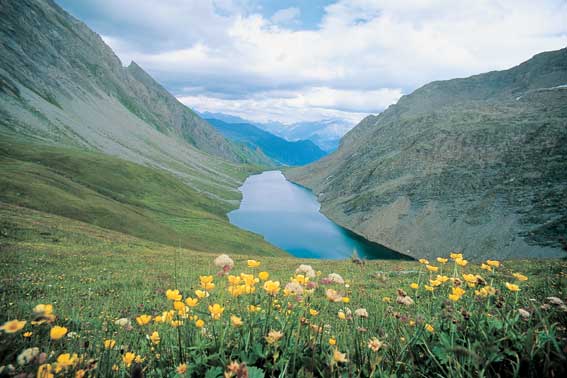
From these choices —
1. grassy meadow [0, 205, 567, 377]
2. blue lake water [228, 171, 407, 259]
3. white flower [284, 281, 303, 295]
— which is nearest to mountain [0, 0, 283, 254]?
blue lake water [228, 171, 407, 259]

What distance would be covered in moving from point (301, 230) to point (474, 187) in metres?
60.8

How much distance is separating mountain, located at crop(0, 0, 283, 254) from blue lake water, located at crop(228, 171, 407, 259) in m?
11.2

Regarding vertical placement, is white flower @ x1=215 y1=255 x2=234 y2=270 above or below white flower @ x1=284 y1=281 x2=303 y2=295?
above

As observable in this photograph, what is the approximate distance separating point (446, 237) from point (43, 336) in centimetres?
10501

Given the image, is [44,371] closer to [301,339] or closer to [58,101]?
[301,339]

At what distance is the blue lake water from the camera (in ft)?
288

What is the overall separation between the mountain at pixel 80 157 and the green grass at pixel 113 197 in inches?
7.7

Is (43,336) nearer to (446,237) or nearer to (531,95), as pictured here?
(446,237)

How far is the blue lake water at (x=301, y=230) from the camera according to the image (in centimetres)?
8781

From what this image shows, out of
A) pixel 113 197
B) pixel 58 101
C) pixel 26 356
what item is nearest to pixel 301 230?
pixel 113 197

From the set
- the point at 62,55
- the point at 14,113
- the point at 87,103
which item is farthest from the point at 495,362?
the point at 62,55

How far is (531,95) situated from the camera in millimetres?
140375

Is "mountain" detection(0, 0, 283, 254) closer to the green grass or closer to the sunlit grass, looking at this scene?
the green grass

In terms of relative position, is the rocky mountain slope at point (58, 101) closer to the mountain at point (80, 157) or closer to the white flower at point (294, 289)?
the mountain at point (80, 157)
